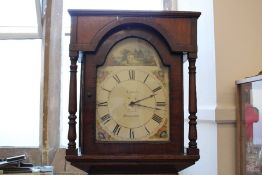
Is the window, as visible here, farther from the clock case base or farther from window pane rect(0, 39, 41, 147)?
the clock case base

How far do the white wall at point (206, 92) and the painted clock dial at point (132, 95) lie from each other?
0.34 metres

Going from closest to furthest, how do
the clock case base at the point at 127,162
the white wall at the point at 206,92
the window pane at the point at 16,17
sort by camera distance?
the clock case base at the point at 127,162 → the white wall at the point at 206,92 → the window pane at the point at 16,17

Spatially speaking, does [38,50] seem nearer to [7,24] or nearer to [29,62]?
[29,62]

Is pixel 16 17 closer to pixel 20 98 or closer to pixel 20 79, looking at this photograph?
pixel 20 79

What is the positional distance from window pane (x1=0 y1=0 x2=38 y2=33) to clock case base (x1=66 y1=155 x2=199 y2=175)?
1082 millimetres

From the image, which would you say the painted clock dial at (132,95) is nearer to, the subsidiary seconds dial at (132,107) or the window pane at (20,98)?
the subsidiary seconds dial at (132,107)

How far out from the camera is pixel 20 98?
5.57ft

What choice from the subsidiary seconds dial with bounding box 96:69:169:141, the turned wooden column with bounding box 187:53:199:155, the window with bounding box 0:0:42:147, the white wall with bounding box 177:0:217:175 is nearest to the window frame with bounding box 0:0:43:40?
the window with bounding box 0:0:42:147

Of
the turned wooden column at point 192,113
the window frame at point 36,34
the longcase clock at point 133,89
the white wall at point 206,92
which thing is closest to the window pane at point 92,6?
the window frame at point 36,34

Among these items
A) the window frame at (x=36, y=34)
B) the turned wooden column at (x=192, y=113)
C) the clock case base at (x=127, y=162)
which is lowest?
the clock case base at (x=127, y=162)

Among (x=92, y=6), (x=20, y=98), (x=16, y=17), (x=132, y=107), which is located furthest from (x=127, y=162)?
(x=16, y=17)

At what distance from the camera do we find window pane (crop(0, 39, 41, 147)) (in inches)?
66.6

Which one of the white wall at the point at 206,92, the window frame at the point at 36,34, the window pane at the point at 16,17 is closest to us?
the white wall at the point at 206,92

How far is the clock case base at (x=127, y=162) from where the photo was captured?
33.6 inches
